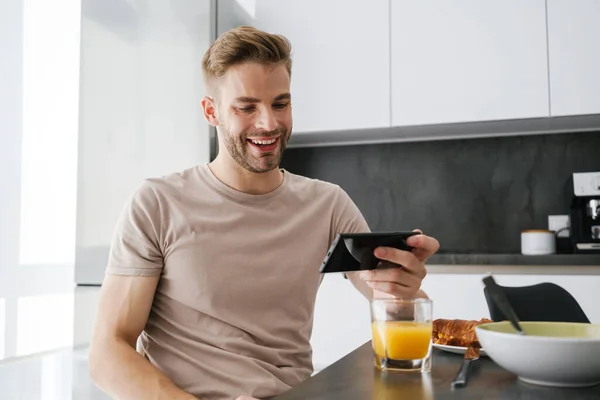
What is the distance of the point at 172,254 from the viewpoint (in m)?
1.20

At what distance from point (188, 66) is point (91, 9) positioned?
470 mm

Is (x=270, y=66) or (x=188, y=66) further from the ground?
(x=188, y=66)

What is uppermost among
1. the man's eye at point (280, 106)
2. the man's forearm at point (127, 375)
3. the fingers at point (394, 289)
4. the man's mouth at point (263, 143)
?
the man's eye at point (280, 106)

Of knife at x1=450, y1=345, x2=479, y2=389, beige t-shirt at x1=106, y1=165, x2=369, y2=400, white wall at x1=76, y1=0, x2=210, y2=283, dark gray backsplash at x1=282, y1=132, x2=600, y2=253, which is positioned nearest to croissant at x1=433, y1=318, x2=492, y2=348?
knife at x1=450, y1=345, x2=479, y2=389

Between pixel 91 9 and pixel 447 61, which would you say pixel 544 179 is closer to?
pixel 447 61

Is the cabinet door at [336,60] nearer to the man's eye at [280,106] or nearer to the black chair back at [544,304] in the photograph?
the black chair back at [544,304]

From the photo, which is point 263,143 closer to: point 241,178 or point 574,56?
point 241,178

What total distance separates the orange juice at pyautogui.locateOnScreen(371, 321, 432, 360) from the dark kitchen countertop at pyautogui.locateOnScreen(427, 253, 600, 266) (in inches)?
66.0

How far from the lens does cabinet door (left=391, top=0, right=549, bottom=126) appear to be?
8.74 feet

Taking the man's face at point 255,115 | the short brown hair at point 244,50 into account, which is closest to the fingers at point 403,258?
the man's face at point 255,115

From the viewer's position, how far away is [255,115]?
1.31 meters

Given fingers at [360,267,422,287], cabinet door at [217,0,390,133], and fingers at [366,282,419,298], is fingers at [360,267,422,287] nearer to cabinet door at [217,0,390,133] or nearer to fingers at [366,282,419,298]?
fingers at [366,282,419,298]

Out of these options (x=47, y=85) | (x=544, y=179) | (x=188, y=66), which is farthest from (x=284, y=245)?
(x=544, y=179)

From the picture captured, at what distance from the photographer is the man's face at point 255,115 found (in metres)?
Result: 1.30
